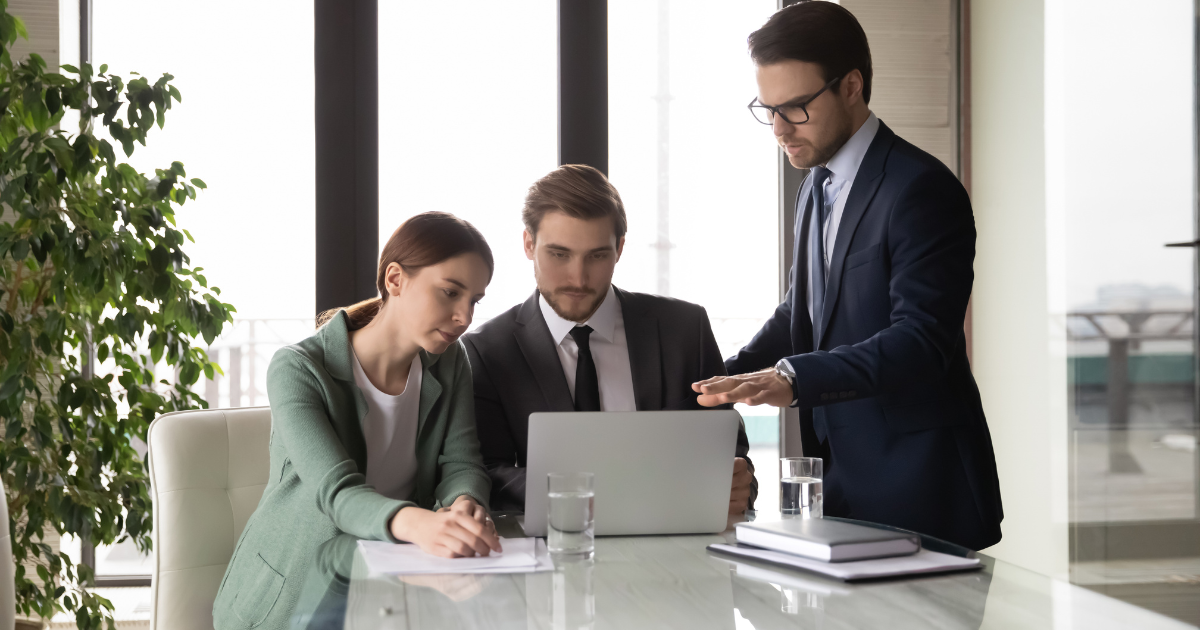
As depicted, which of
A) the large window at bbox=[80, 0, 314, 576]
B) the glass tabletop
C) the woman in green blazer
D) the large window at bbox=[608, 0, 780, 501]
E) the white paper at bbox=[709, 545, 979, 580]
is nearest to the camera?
the glass tabletop

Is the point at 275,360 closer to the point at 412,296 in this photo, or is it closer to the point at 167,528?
the point at 412,296

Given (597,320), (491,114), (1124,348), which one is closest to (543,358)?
(597,320)

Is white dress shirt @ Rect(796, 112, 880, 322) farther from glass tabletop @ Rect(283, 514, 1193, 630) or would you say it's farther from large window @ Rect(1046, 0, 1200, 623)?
large window @ Rect(1046, 0, 1200, 623)

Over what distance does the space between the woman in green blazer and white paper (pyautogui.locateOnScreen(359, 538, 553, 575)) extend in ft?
0.37

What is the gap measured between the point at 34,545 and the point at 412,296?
54.1 inches

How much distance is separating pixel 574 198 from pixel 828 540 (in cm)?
92

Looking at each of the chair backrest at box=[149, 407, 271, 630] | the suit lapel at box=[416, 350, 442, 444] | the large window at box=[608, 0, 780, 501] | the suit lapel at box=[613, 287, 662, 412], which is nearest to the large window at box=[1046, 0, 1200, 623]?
the large window at box=[608, 0, 780, 501]

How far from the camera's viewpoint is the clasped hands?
1289 millimetres

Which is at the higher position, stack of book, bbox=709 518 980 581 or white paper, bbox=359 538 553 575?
stack of book, bbox=709 518 980 581

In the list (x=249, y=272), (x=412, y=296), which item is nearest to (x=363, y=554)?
(x=412, y=296)

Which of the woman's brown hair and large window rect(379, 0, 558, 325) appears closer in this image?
the woman's brown hair

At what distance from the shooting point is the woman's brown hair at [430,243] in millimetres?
1571

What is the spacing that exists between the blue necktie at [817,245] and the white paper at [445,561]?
0.81 meters

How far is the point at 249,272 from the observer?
2842 mm
